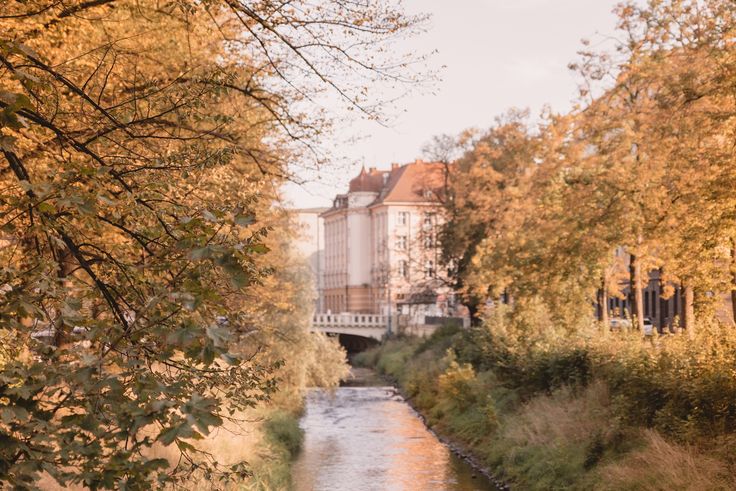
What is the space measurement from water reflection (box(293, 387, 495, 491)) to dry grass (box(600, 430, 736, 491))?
576 cm

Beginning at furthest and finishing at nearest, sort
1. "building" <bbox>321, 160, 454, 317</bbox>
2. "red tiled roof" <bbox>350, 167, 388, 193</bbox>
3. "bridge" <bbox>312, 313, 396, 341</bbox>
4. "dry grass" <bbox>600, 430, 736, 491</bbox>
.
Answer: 1. "red tiled roof" <bbox>350, 167, 388, 193</bbox>
2. "building" <bbox>321, 160, 454, 317</bbox>
3. "bridge" <bbox>312, 313, 396, 341</bbox>
4. "dry grass" <bbox>600, 430, 736, 491</bbox>

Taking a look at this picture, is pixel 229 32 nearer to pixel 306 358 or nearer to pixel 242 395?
pixel 242 395

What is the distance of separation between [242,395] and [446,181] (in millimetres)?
50006

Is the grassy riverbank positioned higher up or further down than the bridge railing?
further down

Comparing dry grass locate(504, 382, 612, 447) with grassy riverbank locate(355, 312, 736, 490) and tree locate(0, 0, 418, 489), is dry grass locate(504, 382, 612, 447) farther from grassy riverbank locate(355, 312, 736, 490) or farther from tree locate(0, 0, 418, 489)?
tree locate(0, 0, 418, 489)

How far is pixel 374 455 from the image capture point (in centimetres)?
2766

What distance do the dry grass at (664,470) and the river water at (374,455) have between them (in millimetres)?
5744

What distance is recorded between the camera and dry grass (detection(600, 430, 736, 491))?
13.9 meters

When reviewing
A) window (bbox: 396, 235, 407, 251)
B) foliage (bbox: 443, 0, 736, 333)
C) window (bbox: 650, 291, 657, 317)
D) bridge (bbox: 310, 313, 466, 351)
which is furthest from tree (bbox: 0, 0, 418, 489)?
bridge (bbox: 310, 313, 466, 351)

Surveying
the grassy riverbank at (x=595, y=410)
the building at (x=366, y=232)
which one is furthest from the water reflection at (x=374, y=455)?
the building at (x=366, y=232)

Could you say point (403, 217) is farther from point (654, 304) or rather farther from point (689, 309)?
point (689, 309)

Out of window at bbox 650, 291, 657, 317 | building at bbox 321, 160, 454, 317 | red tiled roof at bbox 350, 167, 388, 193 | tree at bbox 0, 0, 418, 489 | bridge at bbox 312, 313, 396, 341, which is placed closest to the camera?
tree at bbox 0, 0, 418, 489

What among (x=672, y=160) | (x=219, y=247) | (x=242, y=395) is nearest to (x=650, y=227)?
(x=672, y=160)

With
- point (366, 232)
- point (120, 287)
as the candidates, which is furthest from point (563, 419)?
point (366, 232)
